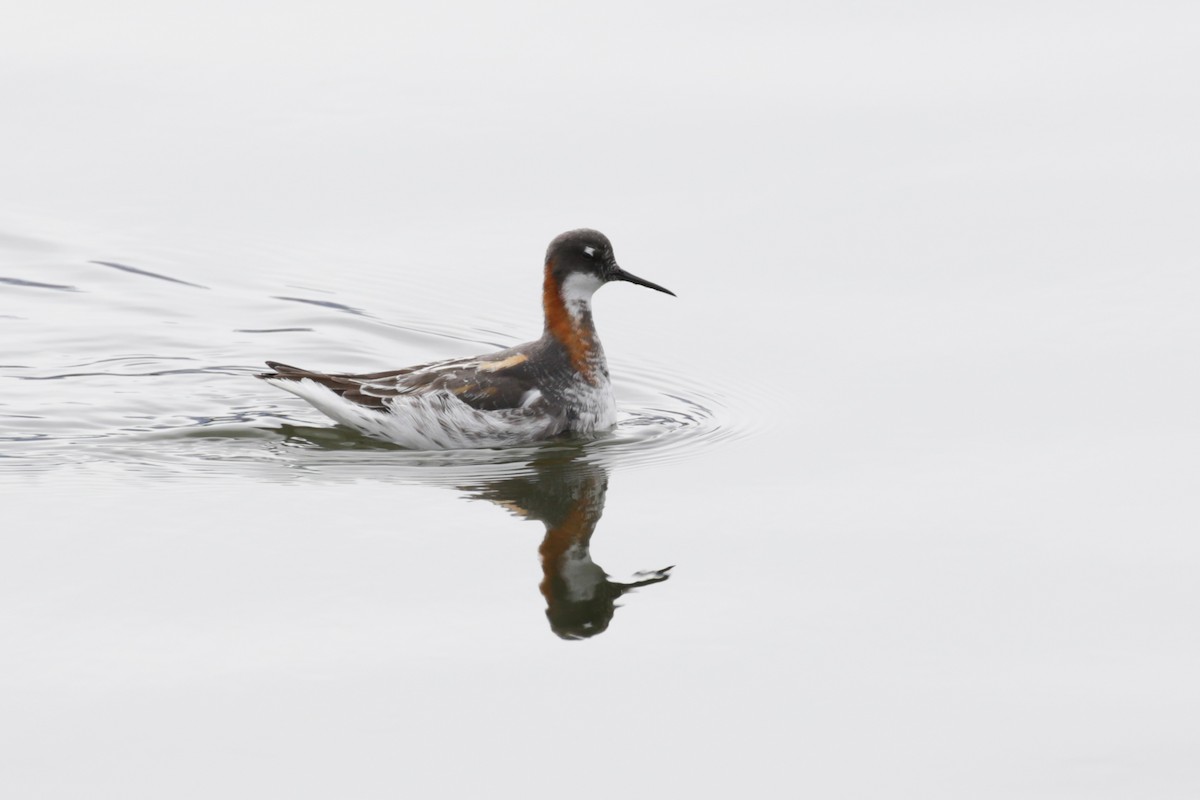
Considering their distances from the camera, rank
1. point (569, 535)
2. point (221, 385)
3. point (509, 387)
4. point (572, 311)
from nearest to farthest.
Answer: point (569, 535) → point (509, 387) → point (572, 311) → point (221, 385)

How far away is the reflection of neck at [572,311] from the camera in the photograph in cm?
1361

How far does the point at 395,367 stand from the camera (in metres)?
15.1

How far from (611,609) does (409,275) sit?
6.83 meters

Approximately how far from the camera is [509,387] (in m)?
13.1

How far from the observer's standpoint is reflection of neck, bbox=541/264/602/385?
13.6 m

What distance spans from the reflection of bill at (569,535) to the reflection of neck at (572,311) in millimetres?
1198

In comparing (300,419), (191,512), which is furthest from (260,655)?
(300,419)

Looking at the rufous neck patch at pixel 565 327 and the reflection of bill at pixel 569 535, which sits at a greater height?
the rufous neck patch at pixel 565 327

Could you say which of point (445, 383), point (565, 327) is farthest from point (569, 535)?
point (565, 327)

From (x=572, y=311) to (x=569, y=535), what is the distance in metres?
3.10

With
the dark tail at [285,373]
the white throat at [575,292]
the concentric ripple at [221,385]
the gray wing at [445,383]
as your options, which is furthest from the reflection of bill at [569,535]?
the dark tail at [285,373]

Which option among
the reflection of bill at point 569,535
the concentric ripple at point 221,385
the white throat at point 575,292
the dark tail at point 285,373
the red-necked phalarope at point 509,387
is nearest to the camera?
the reflection of bill at point 569,535

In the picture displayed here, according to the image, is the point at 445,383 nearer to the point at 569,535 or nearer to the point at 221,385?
the point at 221,385

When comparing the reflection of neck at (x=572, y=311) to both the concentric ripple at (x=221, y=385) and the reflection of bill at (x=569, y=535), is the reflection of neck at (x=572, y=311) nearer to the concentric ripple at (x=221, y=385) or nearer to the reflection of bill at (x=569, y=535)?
the concentric ripple at (x=221, y=385)
